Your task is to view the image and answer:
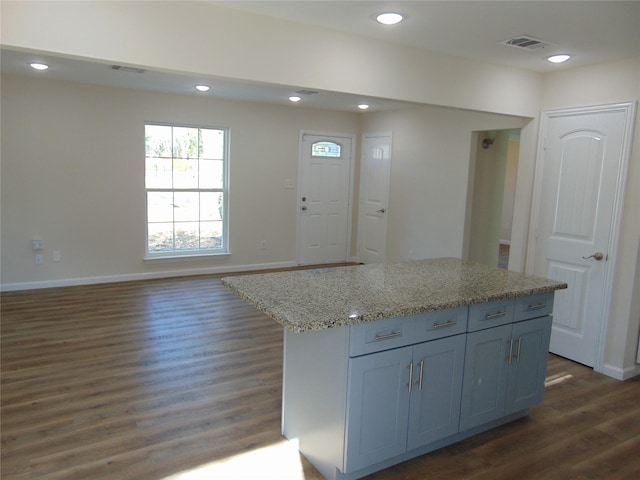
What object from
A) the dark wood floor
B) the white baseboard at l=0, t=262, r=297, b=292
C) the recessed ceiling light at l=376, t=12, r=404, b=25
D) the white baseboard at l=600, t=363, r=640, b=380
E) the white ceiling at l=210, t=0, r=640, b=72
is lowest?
the dark wood floor

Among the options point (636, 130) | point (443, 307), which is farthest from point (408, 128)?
point (443, 307)

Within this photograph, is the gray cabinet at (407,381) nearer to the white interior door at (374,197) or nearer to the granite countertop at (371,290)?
the granite countertop at (371,290)

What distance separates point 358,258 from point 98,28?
220 inches

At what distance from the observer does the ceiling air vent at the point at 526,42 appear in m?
3.07

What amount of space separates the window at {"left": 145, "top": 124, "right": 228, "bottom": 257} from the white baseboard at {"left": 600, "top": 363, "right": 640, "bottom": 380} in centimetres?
472

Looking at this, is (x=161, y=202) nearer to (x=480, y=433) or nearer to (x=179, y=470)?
(x=179, y=470)

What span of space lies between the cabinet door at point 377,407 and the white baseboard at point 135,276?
4525mm

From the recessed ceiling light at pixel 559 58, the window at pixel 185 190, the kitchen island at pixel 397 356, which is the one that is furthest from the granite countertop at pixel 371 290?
the window at pixel 185 190

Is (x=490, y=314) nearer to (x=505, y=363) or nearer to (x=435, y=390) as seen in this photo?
(x=505, y=363)

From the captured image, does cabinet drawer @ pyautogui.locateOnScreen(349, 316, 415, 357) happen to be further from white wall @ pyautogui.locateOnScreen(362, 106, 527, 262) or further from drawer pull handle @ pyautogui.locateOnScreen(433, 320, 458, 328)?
white wall @ pyautogui.locateOnScreen(362, 106, 527, 262)

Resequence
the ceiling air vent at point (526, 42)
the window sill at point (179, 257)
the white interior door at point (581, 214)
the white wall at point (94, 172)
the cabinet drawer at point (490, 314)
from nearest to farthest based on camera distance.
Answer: the cabinet drawer at point (490, 314)
the ceiling air vent at point (526, 42)
the white interior door at point (581, 214)
the white wall at point (94, 172)
the window sill at point (179, 257)

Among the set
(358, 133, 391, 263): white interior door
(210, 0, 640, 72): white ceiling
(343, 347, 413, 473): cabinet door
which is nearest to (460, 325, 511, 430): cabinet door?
(343, 347, 413, 473): cabinet door

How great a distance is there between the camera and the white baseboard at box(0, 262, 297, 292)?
5343mm

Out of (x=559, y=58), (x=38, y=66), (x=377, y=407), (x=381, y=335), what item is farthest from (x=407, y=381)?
(x=38, y=66)
